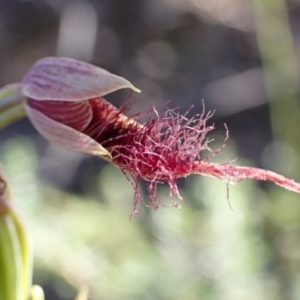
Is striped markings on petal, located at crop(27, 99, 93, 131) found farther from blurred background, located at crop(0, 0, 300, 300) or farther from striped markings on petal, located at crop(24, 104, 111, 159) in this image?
blurred background, located at crop(0, 0, 300, 300)

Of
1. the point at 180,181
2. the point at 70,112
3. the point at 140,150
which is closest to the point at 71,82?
the point at 70,112

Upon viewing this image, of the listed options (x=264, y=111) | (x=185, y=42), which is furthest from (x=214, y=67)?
(x=264, y=111)

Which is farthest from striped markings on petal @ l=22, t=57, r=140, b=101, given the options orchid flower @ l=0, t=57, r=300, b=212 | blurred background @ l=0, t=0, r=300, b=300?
blurred background @ l=0, t=0, r=300, b=300

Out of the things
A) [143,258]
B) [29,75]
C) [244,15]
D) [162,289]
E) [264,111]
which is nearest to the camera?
[29,75]

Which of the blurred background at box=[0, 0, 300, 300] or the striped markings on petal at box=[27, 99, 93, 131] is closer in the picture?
the striped markings on petal at box=[27, 99, 93, 131]

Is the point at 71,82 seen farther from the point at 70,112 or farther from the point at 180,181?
the point at 180,181

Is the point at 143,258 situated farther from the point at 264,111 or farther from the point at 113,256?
the point at 264,111

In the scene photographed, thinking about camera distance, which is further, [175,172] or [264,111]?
[264,111]

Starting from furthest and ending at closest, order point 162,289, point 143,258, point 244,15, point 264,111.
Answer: point 244,15 → point 264,111 → point 143,258 → point 162,289
